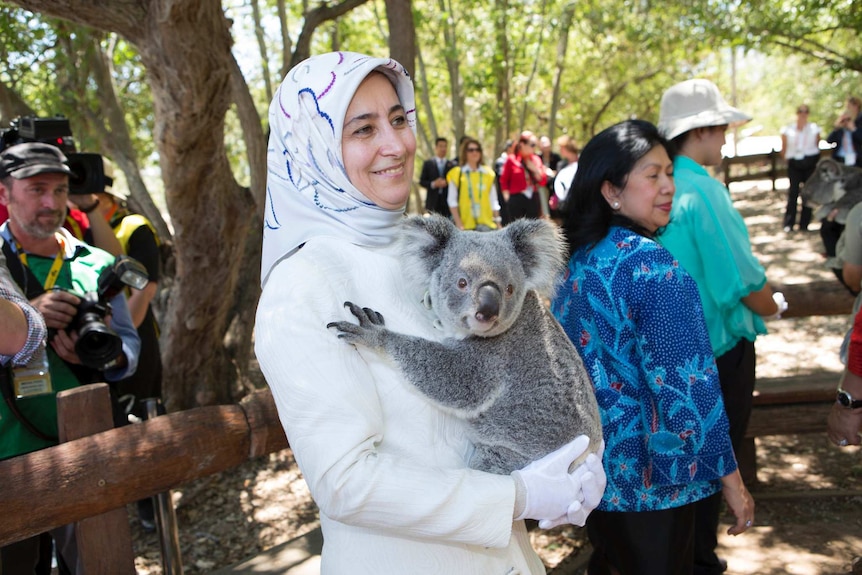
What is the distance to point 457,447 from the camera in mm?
1538

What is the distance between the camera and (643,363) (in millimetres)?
2115

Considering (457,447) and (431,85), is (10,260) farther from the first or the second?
(431,85)

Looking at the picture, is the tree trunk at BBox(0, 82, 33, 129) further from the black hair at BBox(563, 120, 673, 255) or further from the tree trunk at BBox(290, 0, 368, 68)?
the black hair at BBox(563, 120, 673, 255)

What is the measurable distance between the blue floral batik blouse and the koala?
1.62 ft

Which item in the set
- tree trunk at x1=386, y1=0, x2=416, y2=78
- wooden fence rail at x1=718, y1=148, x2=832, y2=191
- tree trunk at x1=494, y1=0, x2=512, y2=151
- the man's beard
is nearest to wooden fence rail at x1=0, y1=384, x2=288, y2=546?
the man's beard

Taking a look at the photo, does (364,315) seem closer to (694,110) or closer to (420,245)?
(420,245)

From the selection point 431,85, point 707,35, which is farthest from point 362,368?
point 431,85

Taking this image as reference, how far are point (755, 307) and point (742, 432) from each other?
54 cm

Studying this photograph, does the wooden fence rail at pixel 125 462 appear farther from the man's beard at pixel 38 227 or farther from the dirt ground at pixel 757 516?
the dirt ground at pixel 757 516

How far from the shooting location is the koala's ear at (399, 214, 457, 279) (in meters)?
1.55

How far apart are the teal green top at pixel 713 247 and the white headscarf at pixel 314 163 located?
161cm

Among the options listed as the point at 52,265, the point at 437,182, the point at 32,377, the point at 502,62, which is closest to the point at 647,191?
the point at 32,377

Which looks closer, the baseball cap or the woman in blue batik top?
the woman in blue batik top

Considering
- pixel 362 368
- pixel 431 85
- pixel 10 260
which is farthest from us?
pixel 431 85
